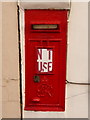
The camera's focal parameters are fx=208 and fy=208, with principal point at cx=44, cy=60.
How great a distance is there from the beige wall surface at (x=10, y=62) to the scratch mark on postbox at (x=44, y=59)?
0.67 ft

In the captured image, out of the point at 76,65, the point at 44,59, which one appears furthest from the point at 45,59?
the point at 76,65

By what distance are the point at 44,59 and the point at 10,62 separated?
309 mm

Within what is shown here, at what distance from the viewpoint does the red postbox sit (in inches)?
69.6

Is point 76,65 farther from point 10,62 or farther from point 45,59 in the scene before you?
point 10,62

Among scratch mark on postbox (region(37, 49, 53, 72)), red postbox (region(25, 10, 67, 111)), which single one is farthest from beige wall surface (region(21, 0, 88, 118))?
scratch mark on postbox (region(37, 49, 53, 72))

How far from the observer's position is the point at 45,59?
1.80 m

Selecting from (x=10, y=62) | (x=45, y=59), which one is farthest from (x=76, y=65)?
(x=10, y=62)

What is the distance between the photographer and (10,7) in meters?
1.79

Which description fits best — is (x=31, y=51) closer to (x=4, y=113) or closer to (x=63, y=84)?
(x=63, y=84)

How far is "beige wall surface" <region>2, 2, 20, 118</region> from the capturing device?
70.9 inches

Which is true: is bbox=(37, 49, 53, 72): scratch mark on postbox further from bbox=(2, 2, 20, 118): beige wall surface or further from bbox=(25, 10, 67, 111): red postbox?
bbox=(2, 2, 20, 118): beige wall surface

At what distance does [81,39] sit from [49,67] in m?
0.37

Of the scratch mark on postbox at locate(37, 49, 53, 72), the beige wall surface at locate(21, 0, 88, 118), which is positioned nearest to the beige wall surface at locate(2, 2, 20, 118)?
the beige wall surface at locate(21, 0, 88, 118)

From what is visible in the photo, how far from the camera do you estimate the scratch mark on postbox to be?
5.89 feet
